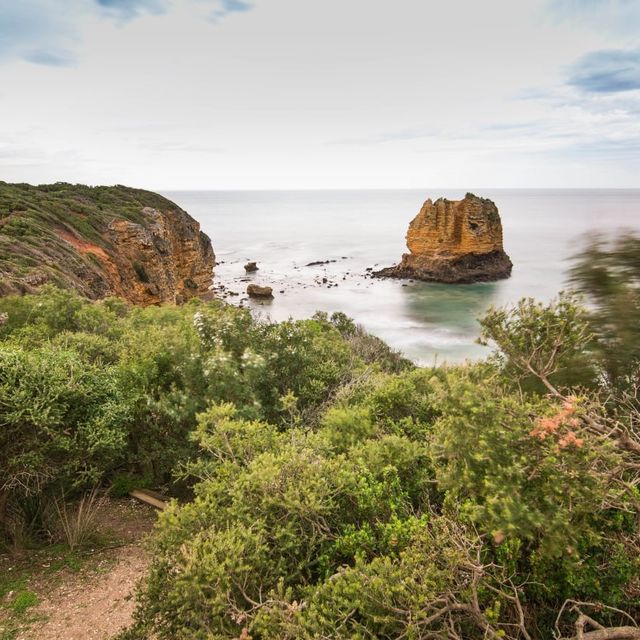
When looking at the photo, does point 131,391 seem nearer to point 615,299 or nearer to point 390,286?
point 615,299

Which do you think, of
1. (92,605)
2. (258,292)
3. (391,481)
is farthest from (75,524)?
(258,292)

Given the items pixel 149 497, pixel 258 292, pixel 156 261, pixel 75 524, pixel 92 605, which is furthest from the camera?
pixel 258 292

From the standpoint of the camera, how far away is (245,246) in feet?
419

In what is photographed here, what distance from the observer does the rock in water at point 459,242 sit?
71.2m

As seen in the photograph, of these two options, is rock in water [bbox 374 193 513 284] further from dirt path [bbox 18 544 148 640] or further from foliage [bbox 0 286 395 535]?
dirt path [bbox 18 544 148 640]

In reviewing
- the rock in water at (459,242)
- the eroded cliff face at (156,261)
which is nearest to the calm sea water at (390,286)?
the rock in water at (459,242)

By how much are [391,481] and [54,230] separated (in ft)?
120

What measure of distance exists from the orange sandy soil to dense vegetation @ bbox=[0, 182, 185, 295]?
52.4 ft

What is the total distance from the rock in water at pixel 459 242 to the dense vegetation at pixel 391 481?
208ft

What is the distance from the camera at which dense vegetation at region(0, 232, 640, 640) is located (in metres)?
4.91

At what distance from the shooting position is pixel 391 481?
796 centimetres

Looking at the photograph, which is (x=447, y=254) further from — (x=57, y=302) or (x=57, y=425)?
(x=57, y=425)

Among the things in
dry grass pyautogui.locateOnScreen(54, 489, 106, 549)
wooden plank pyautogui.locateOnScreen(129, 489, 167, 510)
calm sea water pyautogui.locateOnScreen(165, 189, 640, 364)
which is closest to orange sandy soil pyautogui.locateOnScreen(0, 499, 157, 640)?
dry grass pyautogui.locateOnScreen(54, 489, 106, 549)

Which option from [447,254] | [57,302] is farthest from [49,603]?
[447,254]
